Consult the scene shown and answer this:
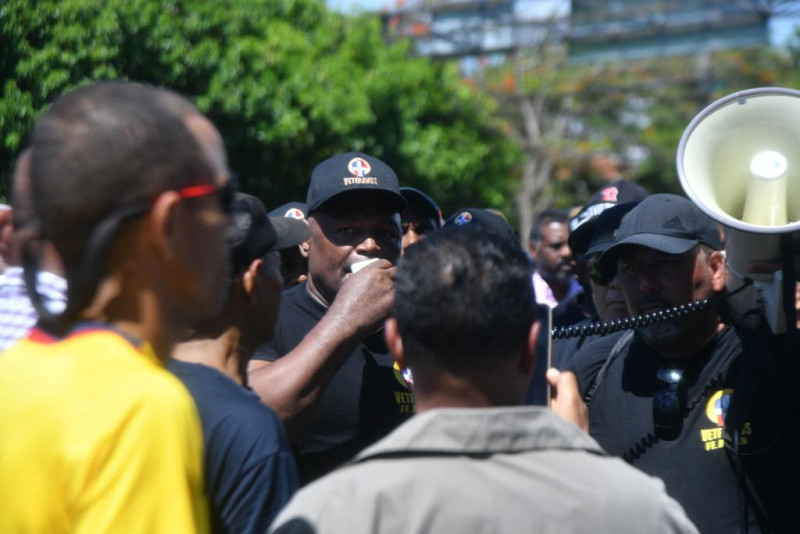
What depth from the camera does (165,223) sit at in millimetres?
1769

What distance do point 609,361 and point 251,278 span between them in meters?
1.60

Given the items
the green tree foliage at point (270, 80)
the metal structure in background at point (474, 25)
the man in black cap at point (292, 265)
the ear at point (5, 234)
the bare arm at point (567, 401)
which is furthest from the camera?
the metal structure in background at point (474, 25)

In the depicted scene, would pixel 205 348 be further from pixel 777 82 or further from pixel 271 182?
pixel 777 82

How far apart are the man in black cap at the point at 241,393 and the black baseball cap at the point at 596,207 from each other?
2.67 meters

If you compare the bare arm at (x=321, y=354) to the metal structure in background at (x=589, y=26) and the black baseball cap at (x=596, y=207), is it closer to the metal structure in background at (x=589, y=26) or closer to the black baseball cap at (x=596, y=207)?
Result: the black baseball cap at (x=596, y=207)

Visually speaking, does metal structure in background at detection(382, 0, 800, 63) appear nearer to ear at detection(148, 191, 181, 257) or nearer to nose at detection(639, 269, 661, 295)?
nose at detection(639, 269, 661, 295)

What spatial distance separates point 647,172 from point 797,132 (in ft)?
85.2

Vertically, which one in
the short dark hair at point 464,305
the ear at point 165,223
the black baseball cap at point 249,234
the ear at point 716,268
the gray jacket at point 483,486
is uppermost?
the ear at point 165,223

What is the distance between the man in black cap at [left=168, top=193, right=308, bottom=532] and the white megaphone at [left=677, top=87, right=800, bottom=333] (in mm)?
1462

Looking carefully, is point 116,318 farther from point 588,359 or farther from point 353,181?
point 588,359

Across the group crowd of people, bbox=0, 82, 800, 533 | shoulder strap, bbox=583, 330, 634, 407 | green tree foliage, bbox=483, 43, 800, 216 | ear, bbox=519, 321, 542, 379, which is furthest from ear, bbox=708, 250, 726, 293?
green tree foliage, bbox=483, 43, 800, 216

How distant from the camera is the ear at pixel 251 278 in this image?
276 centimetres

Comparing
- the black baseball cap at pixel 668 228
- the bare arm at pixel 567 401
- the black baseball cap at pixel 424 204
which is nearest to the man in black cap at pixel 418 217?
the black baseball cap at pixel 424 204

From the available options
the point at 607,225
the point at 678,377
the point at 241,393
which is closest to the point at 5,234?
the point at 241,393
